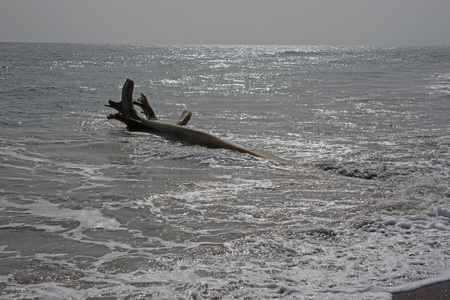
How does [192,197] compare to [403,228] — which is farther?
[192,197]

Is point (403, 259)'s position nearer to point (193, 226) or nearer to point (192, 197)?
point (193, 226)

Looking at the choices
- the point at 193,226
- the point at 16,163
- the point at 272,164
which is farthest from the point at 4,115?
the point at 193,226

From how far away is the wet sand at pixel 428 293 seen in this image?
3279mm

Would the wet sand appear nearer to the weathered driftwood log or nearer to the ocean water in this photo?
the ocean water

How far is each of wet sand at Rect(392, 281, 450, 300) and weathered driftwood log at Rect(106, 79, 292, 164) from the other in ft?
14.6

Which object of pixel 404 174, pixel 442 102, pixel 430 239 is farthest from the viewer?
pixel 442 102

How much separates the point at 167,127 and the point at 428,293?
22.6ft

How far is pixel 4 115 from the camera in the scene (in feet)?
39.1

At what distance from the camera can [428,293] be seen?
3.33 meters

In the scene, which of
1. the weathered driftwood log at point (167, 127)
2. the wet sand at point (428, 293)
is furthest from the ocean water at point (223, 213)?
the weathered driftwood log at point (167, 127)

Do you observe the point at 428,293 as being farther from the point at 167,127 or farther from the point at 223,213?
the point at 167,127

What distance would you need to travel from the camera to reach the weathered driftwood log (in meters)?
8.38

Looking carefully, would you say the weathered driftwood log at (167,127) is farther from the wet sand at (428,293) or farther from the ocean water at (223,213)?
the wet sand at (428,293)

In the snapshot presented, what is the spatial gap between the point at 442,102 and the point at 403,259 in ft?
42.2
